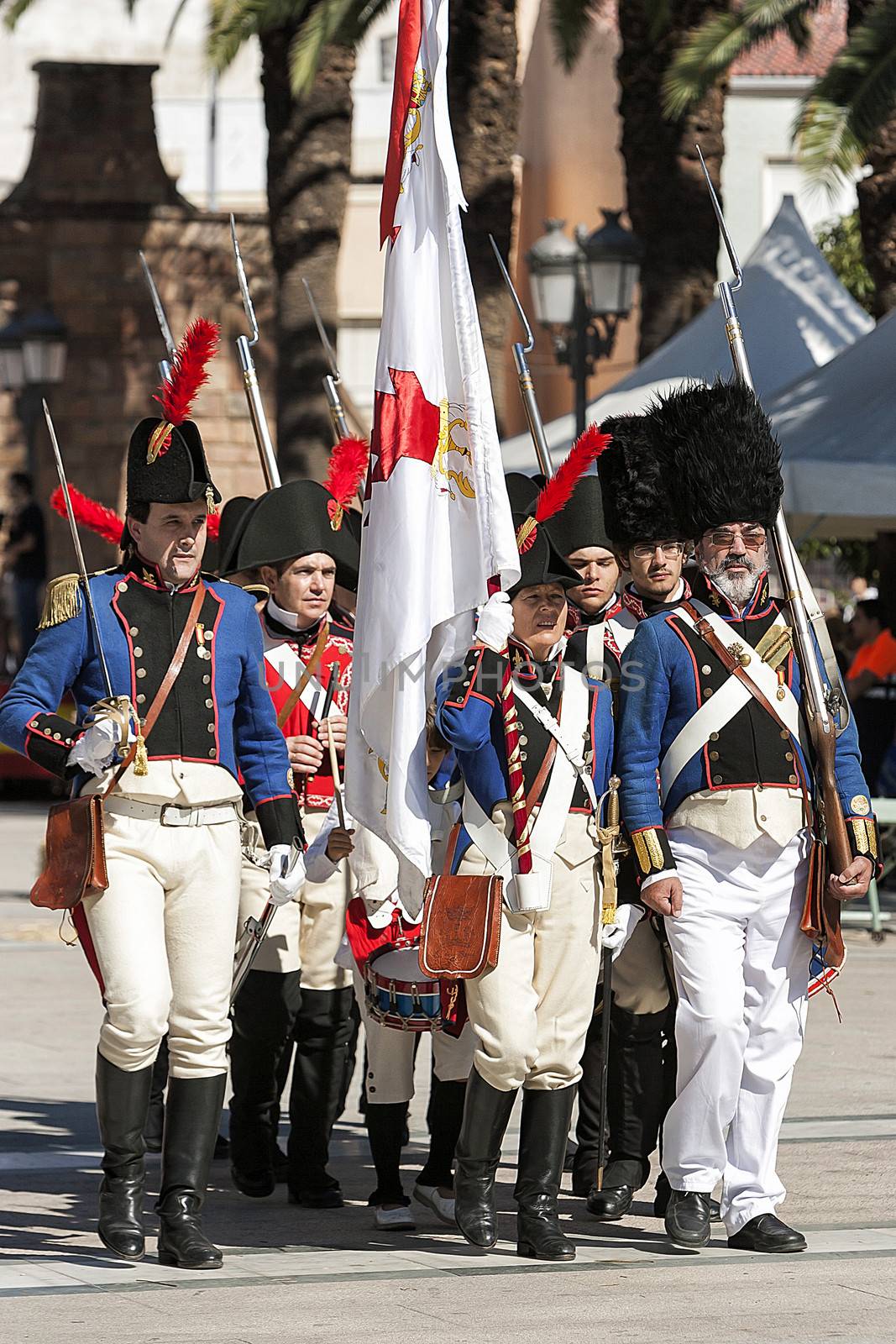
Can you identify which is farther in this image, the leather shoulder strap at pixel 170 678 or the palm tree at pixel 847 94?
the palm tree at pixel 847 94

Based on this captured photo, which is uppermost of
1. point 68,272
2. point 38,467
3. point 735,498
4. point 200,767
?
point 735,498

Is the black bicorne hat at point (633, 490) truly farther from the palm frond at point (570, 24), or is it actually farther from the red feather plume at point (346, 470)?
the palm frond at point (570, 24)

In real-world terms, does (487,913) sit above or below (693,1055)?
above

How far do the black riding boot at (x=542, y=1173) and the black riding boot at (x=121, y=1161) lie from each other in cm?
94

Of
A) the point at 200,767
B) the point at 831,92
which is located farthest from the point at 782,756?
the point at 831,92

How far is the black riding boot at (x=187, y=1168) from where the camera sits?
5.97 meters

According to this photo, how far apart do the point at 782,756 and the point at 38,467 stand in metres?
21.3

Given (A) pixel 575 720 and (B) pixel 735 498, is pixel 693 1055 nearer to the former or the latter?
(A) pixel 575 720

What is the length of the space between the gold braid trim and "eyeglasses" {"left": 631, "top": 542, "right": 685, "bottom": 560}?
1788 mm

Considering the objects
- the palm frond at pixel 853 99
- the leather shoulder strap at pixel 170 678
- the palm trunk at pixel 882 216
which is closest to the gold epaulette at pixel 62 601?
the leather shoulder strap at pixel 170 678

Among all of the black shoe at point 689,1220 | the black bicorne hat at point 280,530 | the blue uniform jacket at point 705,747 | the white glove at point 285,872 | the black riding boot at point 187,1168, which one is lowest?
the black shoe at point 689,1220

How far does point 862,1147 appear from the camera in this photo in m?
7.58

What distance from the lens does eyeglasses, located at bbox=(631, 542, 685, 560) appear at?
23.7 feet

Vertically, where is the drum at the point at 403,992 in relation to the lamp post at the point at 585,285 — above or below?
below
